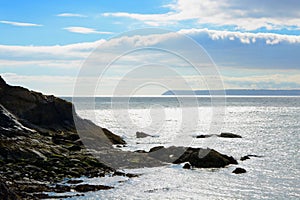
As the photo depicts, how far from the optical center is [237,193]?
1428 inches

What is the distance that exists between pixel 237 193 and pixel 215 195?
7.28 ft

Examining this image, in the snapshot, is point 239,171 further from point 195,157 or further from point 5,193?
point 5,193

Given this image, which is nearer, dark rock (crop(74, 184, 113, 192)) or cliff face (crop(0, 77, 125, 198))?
dark rock (crop(74, 184, 113, 192))

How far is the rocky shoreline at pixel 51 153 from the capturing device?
115ft

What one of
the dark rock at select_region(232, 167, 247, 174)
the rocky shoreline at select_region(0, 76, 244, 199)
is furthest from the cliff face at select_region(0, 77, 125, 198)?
the dark rock at select_region(232, 167, 247, 174)

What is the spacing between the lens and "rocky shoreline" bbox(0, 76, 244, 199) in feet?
115

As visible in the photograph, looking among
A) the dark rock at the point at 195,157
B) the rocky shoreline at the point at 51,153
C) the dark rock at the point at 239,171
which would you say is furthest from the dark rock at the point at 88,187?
the dark rock at the point at 195,157

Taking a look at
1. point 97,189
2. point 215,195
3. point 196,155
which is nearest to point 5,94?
point 196,155

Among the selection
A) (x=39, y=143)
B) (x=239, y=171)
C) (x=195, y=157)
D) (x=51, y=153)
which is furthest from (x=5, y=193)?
(x=195, y=157)

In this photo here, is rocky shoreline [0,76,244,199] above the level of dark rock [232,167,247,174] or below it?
above

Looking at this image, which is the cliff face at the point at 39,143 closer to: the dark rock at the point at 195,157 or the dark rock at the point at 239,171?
the dark rock at the point at 195,157

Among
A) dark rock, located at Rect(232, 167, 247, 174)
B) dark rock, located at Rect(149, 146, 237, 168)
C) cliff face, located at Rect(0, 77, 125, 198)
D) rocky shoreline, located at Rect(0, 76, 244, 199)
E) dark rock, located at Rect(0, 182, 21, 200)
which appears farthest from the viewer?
dark rock, located at Rect(149, 146, 237, 168)

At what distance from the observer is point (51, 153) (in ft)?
151

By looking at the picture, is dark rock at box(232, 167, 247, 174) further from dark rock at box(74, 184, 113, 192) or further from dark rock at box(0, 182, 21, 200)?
dark rock at box(0, 182, 21, 200)
